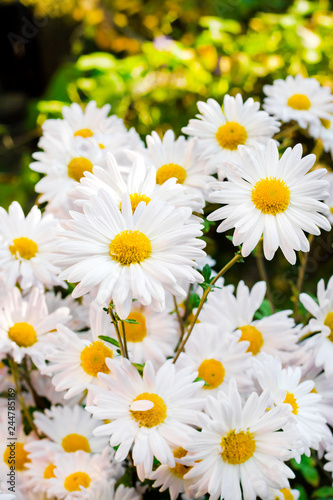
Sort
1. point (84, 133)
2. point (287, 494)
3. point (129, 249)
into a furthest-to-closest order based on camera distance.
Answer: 1. point (84, 133)
2. point (287, 494)
3. point (129, 249)

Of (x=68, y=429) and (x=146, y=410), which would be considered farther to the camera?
(x=68, y=429)

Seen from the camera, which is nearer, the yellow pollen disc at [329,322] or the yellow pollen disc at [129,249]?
the yellow pollen disc at [129,249]

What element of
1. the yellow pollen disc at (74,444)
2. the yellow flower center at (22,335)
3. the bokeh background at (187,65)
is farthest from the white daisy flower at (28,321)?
the bokeh background at (187,65)

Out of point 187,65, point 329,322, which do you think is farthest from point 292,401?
point 187,65

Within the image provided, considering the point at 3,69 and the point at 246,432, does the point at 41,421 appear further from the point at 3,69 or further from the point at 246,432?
the point at 3,69

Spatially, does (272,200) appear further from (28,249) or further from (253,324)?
(28,249)

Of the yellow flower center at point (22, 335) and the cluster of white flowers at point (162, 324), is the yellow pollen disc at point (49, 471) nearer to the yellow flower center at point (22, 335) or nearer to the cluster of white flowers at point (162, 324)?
the cluster of white flowers at point (162, 324)
